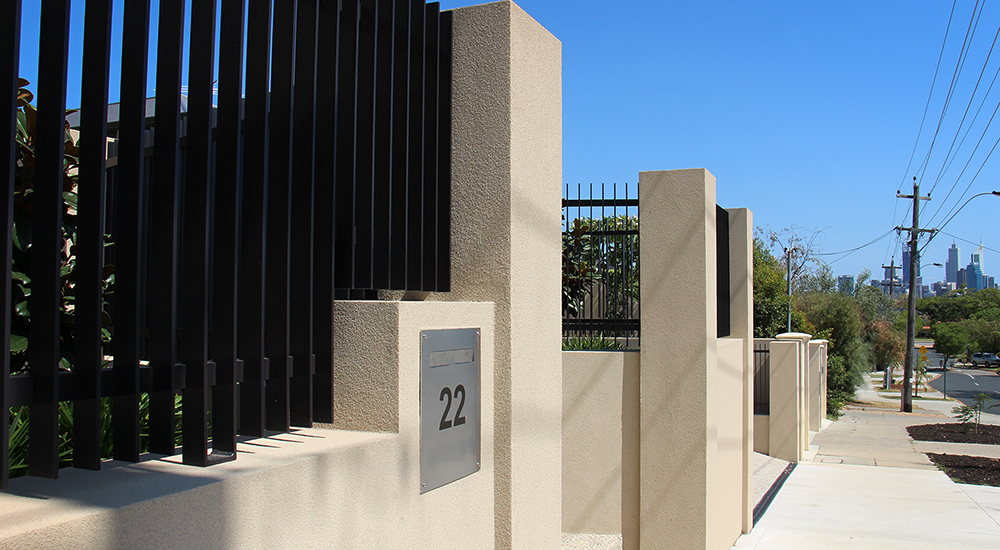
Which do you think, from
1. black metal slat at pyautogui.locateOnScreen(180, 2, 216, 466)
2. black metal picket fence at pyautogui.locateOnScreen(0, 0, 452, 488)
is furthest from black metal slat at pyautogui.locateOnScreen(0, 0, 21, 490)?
black metal slat at pyautogui.locateOnScreen(180, 2, 216, 466)

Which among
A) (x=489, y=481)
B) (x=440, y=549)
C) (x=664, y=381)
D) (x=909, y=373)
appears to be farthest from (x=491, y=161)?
(x=909, y=373)

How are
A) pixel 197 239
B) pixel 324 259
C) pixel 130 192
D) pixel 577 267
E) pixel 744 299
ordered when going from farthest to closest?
pixel 744 299
pixel 577 267
pixel 324 259
pixel 197 239
pixel 130 192

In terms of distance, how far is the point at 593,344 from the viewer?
7672 mm

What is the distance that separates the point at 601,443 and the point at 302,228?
5.45 m

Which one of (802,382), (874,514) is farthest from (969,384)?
(874,514)

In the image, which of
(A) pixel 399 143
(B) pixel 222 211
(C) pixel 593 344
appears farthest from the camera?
(C) pixel 593 344

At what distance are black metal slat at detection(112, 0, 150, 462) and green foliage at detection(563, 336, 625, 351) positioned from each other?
596 cm

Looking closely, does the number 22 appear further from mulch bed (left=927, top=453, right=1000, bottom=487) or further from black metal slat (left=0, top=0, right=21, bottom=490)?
mulch bed (left=927, top=453, right=1000, bottom=487)

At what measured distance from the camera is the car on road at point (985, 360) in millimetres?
73312

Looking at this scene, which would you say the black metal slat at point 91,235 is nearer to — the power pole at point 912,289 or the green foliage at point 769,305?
the green foliage at point 769,305

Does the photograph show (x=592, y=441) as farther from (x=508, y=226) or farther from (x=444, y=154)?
(x=444, y=154)

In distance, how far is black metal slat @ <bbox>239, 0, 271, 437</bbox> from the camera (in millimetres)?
2211

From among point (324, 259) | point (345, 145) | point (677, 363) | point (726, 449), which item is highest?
point (345, 145)

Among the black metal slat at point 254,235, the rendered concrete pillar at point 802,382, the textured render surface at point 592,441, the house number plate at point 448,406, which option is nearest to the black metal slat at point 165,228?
the black metal slat at point 254,235
